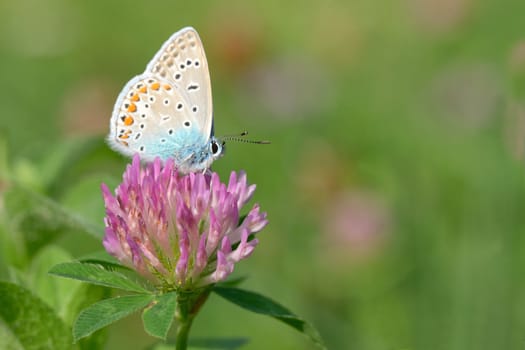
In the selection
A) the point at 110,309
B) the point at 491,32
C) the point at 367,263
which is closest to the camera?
the point at 110,309

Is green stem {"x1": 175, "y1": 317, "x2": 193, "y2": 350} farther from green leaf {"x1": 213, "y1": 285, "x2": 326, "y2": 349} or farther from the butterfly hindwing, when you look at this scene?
the butterfly hindwing

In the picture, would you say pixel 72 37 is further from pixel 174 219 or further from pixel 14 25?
pixel 174 219

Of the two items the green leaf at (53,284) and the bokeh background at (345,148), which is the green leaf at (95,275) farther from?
the bokeh background at (345,148)

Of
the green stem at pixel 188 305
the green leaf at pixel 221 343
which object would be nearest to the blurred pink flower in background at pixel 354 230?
the green leaf at pixel 221 343

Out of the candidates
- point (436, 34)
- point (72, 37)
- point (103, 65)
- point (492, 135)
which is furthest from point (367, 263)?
point (72, 37)

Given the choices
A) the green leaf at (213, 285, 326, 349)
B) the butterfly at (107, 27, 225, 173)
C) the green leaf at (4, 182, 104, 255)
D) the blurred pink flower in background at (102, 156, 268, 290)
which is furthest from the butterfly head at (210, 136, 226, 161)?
the green leaf at (213, 285, 326, 349)

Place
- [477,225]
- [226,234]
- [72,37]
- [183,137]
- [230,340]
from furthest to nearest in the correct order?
[72,37] → [477,225] → [183,137] → [230,340] → [226,234]
